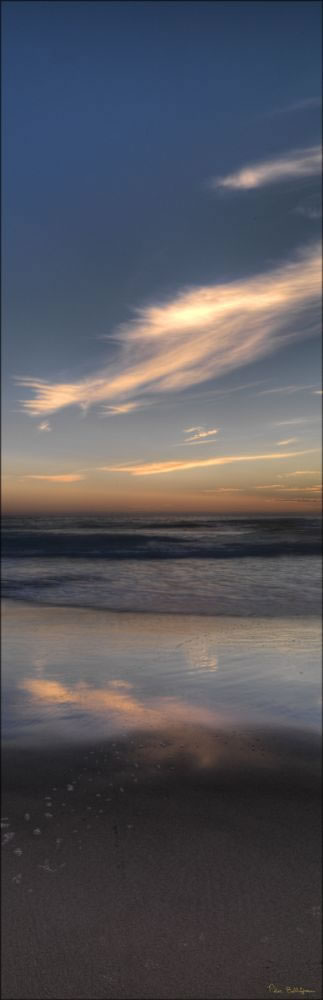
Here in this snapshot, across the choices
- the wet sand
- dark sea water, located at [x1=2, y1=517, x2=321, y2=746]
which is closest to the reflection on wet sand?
dark sea water, located at [x1=2, y1=517, x2=321, y2=746]

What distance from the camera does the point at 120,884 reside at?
3.76 metres

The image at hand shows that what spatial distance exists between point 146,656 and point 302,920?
215 inches

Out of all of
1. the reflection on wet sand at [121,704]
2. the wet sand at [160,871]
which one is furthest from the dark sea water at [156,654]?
the wet sand at [160,871]

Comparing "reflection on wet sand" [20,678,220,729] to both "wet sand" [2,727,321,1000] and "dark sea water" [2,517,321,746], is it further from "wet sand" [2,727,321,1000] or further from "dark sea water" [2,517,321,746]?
"wet sand" [2,727,321,1000]

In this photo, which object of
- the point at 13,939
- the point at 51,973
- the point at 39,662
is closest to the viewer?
the point at 51,973

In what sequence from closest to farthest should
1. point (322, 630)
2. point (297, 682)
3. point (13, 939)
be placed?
1. point (13, 939)
2. point (297, 682)
3. point (322, 630)

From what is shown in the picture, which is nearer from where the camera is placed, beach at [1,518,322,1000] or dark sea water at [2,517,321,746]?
beach at [1,518,322,1000]

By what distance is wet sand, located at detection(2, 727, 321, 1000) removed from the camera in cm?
315

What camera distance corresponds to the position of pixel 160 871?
152 inches

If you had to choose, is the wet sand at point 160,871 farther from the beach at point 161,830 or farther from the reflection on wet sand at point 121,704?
the reflection on wet sand at point 121,704

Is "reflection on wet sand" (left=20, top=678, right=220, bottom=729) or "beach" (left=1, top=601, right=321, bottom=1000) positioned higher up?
"reflection on wet sand" (left=20, top=678, right=220, bottom=729)

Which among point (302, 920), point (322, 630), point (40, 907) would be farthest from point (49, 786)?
point (322, 630)

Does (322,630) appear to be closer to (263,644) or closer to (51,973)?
(263,644)

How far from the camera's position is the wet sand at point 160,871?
315 centimetres
